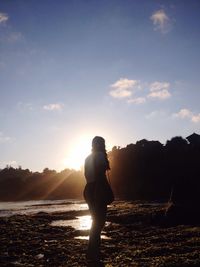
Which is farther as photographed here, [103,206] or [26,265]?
[103,206]

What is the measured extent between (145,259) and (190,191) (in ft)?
62.0

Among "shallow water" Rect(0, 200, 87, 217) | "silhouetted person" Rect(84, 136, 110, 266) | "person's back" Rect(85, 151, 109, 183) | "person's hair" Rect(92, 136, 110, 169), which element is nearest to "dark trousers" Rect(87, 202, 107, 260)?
"silhouetted person" Rect(84, 136, 110, 266)

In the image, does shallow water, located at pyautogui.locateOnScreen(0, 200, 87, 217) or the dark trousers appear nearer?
the dark trousers

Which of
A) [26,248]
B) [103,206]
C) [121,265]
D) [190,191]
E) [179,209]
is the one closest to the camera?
[121,265]

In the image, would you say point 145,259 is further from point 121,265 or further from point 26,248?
point 26,248

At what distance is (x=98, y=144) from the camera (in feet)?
35.2

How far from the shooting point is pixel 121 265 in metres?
8.84

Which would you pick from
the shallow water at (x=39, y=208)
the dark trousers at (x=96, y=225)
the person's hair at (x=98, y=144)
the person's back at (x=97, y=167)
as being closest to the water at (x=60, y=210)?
the shallow water at (x=39, y=208)

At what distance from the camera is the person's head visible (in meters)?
10.7

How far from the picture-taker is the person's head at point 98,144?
422 inches

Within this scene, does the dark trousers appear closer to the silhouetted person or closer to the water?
the silhouetted person

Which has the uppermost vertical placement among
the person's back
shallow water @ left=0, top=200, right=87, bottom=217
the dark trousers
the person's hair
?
the person's hair

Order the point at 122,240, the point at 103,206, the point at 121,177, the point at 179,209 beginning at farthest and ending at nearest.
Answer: the point at 121,177 → the point at 179,209 → the point at 122,240 → the point at 103,206

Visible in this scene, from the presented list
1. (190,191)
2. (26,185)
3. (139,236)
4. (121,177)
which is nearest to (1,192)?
(26,185)
